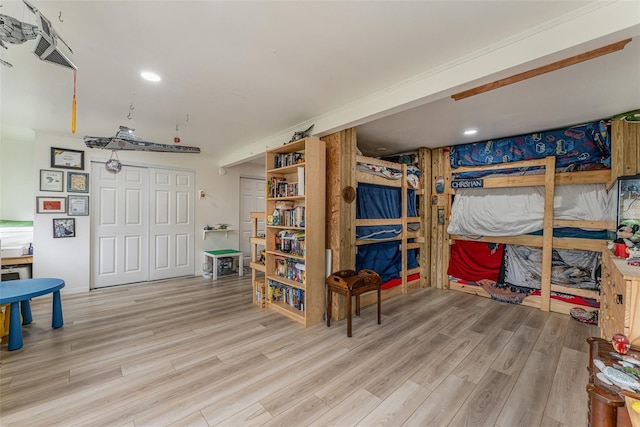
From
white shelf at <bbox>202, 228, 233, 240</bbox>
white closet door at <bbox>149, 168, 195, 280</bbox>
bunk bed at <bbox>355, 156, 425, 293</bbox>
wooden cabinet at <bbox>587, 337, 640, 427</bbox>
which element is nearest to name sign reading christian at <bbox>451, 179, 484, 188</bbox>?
bunk bed at <bbox>355, 156, 425, 293</bbox>

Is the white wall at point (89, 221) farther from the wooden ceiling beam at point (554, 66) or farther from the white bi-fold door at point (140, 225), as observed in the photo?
the wooden ceiling beam at point (554, 66)

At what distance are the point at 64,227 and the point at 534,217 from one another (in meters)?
7.05

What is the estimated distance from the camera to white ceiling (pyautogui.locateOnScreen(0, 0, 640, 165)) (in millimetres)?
1502

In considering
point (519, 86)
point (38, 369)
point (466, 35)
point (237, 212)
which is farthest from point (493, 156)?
point (38, 369)

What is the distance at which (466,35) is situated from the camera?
5.63 feet

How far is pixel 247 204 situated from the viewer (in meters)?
6.21

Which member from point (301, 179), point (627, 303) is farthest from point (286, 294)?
point (627, 303)

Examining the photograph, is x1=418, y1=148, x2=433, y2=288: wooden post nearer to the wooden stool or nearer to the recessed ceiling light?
the wooden stool

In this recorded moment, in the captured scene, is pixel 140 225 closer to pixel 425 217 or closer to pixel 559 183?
pixel 425 217

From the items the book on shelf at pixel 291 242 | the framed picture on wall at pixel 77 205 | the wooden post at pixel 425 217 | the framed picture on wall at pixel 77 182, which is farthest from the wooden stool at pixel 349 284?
the framed picture on wall at pixel 77 182

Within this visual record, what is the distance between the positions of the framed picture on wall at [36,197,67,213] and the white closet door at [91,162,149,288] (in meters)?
0.37

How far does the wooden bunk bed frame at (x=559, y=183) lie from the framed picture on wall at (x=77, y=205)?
6387 millimetres

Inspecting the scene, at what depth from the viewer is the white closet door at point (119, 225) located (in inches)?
174

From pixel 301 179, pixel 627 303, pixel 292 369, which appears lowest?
pixel 292 369
